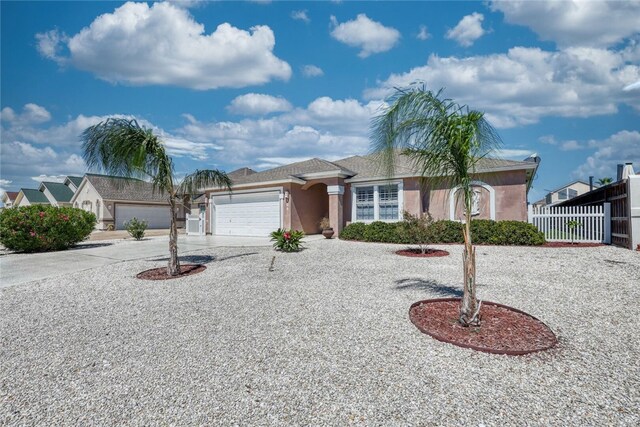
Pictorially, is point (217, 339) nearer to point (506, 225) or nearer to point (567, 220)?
point (506, 225)

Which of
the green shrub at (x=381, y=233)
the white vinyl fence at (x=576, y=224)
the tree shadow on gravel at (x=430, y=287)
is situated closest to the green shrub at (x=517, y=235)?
the white vinyl fence at (x=576, y=224)

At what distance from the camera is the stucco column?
56.1 ft

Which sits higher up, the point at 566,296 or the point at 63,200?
the point at 63,200

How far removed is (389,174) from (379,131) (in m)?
0.72

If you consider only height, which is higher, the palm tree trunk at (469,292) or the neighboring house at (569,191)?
the neighboring house at (569,191)

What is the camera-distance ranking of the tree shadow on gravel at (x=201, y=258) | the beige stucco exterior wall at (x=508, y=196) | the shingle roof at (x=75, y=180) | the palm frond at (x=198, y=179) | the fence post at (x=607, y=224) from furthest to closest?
the shingle roof at (x=75, y=180) → the beige stucco exterior wall at (x=508, y=196) → the fence post at (x=607, y=224) → the tree shadow on gravel at (x=201, y=258) → the palm frond at (x=198, y=179)

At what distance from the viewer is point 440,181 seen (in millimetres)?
5324

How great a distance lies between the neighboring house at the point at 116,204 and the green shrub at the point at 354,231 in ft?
57.4

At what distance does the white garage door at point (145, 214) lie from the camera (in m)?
Result: 29.8

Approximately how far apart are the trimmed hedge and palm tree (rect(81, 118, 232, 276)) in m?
7.61

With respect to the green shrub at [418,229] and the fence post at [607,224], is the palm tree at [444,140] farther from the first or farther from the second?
the fence post at [607,224]

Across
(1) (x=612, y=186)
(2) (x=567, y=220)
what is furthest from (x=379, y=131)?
(1) (x=612, y=186)

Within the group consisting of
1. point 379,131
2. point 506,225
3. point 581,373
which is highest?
point 379,131

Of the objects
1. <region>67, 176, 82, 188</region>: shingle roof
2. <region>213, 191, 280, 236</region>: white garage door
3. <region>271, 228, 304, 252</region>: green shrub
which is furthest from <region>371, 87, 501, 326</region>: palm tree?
<region>67, 176, 82, 188</region>: shingle roof
